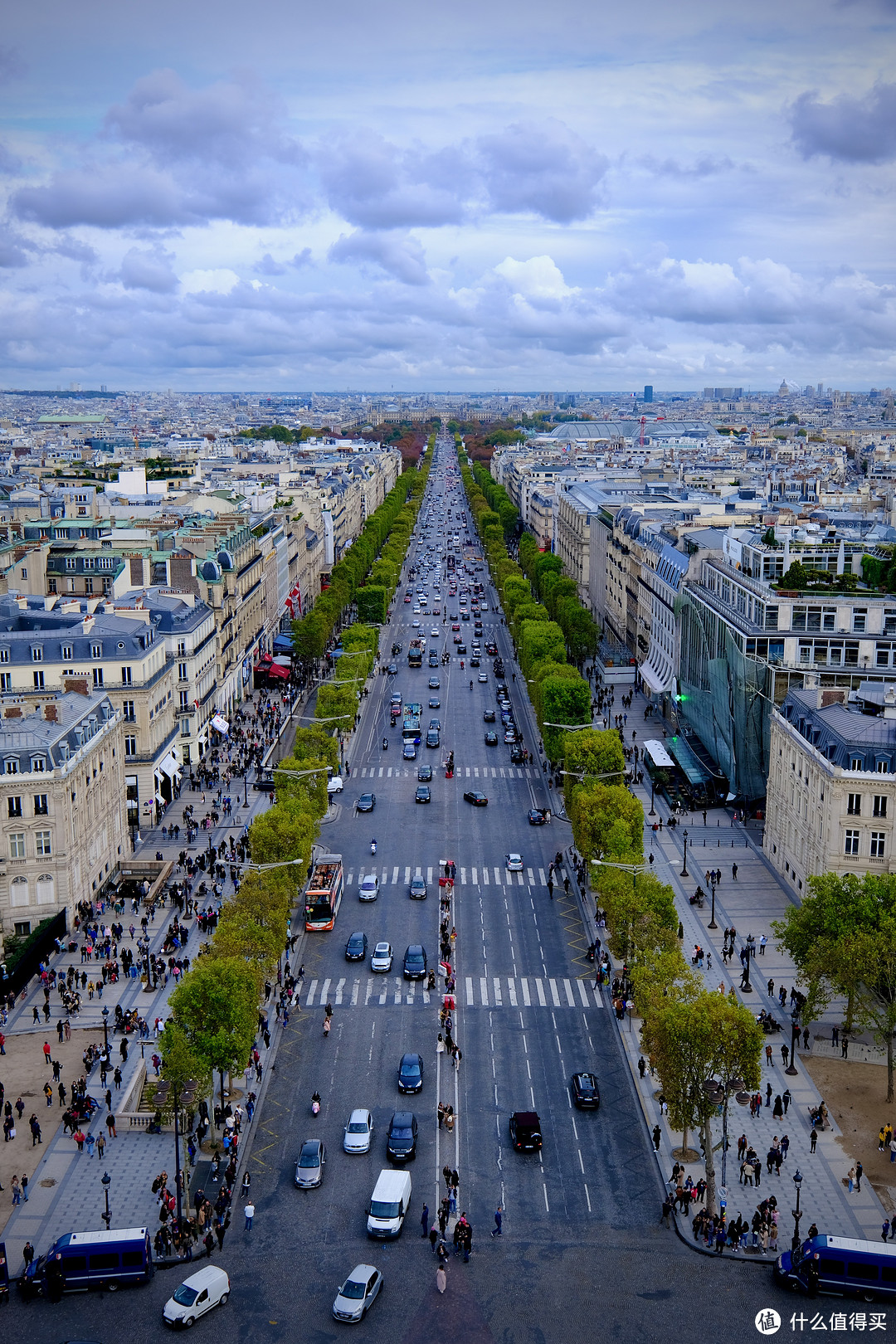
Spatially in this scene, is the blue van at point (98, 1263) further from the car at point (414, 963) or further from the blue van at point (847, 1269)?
the car at point (414, 963)

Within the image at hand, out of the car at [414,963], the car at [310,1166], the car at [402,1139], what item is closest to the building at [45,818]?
the car at [414,963]

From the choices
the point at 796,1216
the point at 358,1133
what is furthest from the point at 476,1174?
the point at 796,1216

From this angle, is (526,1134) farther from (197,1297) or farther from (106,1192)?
(106,1192)

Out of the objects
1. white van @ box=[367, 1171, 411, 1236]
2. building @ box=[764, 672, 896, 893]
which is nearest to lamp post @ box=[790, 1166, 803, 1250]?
white van @ box=[367, 1171, 411, 1236]

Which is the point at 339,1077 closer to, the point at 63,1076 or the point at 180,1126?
the point at 180,1126

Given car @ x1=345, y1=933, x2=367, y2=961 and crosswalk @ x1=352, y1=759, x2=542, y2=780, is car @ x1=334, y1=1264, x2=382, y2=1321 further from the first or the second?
crosswalk @ x1=352, y1=759, x2=542, y2=780

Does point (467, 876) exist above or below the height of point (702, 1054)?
below
